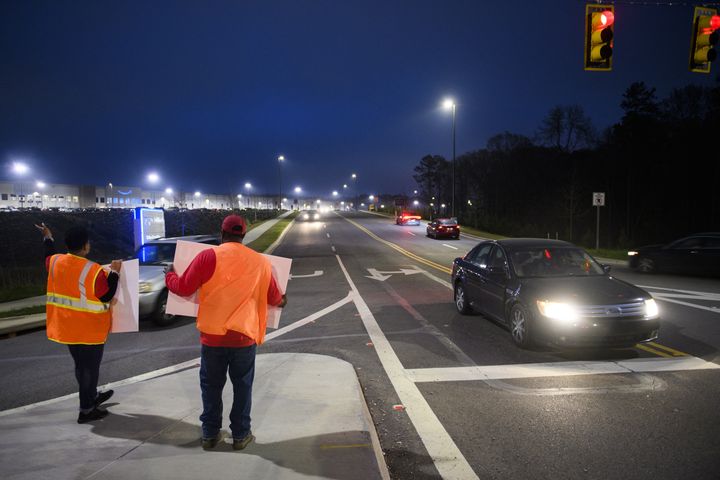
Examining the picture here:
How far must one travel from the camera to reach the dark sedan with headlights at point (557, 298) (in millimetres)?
6496

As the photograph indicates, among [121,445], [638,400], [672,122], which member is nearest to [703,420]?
[638,400]

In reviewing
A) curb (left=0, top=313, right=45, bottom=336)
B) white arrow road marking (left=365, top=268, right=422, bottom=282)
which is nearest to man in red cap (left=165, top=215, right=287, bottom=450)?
curb (left=0, top=313, right=45, bottom=336)

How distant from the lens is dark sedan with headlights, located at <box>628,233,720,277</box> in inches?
573

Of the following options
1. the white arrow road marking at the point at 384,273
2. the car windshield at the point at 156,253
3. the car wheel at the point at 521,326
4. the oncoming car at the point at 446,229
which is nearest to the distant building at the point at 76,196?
the oncoming car at the point at 446,229

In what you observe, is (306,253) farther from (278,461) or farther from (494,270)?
(278,461)

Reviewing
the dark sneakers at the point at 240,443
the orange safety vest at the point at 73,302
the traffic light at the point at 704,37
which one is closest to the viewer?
the dark sneakers at the point at 240,443

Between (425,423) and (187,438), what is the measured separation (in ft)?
7.27

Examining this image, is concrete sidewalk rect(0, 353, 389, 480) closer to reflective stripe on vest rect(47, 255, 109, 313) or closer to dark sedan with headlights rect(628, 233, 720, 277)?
reflective stripe on vest rect(47, 255, 109, 313)

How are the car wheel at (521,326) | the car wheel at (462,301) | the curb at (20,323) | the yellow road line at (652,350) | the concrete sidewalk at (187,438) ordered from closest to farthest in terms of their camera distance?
the concrete sidewalk at (187,438)
the yellow road line at (652,350)
the car wheel at (521,326)
the curb at (20,323)
the car wheel at (462,301)

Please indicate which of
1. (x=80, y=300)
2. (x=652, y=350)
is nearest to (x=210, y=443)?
(x=80, y=300)

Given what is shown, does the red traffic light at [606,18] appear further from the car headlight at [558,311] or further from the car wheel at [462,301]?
the car headlight at [558,311]

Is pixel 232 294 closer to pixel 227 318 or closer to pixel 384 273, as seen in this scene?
pixel 227 318

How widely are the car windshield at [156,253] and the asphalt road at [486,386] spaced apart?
1.66m

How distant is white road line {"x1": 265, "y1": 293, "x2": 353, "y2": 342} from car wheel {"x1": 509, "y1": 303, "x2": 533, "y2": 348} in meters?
3.92
